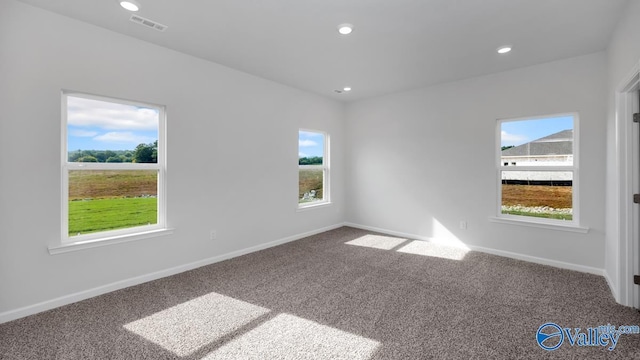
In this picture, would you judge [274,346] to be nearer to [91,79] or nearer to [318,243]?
[318,243]

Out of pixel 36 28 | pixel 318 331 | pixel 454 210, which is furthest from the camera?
pixel 454 210

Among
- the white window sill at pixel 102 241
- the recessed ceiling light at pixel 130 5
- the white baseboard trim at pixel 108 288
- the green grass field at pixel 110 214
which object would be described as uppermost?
the recessed ceiling light at pixel 130 5

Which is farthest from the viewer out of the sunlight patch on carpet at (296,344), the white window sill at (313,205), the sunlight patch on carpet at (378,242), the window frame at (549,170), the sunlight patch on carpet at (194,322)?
the white window sill at (313,205)

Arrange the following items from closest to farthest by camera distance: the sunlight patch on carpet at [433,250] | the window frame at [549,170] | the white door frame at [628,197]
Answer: the white door frame at [628,197] → the window frame at [549,170] → the sunlight patch on carpet at [433,250]

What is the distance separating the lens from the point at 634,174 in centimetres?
245

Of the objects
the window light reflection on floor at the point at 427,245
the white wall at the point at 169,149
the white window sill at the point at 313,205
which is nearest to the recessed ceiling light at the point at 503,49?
the window light reflection on floor at the point at 427,245

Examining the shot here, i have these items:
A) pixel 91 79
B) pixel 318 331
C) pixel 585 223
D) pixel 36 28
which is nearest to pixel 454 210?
pixel 585 223

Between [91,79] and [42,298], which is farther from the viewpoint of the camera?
[91,79]

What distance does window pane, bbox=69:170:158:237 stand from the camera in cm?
273

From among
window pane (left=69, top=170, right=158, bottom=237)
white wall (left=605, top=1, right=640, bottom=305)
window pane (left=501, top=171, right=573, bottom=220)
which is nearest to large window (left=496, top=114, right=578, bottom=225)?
window pane (left=501, top=171, right=573, bottom=220)

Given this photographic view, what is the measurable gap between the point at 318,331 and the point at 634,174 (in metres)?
3.03

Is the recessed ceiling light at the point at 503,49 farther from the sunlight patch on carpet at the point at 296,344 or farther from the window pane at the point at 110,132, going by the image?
the window pane at the point at 110,132

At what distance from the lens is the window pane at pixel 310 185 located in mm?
5078

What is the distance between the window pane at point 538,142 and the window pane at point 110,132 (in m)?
4.64
